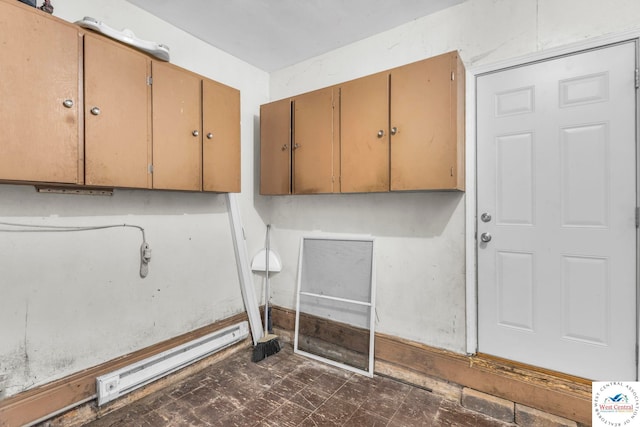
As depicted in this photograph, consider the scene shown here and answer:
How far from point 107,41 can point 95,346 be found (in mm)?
1903

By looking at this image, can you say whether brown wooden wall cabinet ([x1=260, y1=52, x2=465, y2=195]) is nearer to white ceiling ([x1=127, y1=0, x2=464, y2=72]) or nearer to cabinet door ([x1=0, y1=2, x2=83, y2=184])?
white ceiling ([x1=127, y1=0, x2=464, y2=72])

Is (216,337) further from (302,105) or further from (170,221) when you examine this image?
(302,105)

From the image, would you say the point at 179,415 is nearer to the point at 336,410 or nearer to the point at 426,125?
the point at 336,410

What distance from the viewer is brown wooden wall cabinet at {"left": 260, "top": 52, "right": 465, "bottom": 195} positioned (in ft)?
6.36

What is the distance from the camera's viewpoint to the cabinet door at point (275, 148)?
2.70 m

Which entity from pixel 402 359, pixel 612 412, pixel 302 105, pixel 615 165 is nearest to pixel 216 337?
pixel 402 359

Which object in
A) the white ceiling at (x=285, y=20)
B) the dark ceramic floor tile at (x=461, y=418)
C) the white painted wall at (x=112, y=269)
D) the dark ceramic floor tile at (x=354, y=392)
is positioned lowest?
the dark ceramic floor tile at (x=461, y=418)

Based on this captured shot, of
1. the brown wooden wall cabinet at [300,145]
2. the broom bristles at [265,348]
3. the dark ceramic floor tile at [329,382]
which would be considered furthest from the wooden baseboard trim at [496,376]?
the brown wooden wall cabinet at [300,145]

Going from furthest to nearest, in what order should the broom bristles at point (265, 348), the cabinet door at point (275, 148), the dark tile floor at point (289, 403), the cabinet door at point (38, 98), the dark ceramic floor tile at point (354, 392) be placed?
1. the cabinet door at point (275, 148)
2. the broom bristles at point (265, 348)
3. the dark ceramic floor tile at point (354, 392)
4. the dark tile floor at point (289, 403)
5. the cabinet door at point (38, 98)

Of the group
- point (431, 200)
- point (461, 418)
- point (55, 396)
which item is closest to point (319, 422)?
point (461, 418)

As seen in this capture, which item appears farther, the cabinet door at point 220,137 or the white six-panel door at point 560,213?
the cabinet door at point 220,137

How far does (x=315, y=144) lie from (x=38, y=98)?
1710mm

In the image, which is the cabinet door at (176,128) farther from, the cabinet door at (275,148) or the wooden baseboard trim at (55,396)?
the wooden baseboard trim at (55,396)

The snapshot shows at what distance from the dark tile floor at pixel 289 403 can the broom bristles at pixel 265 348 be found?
10 centimetres
